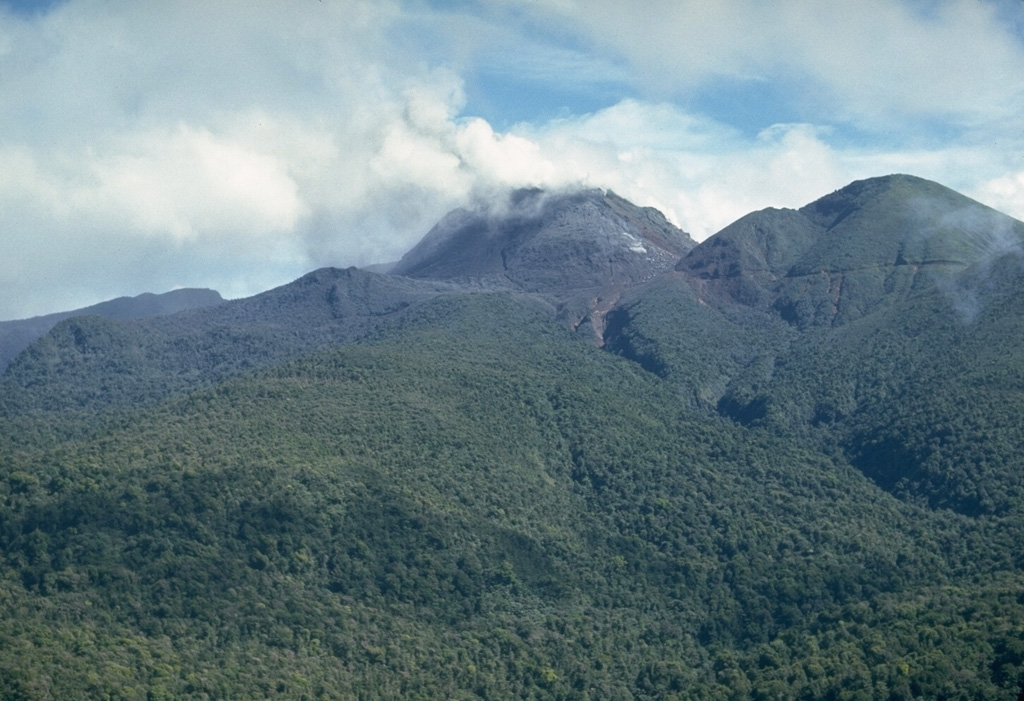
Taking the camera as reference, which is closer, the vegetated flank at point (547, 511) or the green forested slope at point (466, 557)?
the green forested slope at point (466, 557)

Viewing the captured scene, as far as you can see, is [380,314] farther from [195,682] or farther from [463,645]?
[195,682]

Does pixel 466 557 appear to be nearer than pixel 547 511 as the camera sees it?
Yes

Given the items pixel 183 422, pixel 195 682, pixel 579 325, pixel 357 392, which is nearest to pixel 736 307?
pixel 579 325

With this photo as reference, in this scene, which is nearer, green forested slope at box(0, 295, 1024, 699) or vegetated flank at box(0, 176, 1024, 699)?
green forested slope at box(0, 295, 1024, 699)
